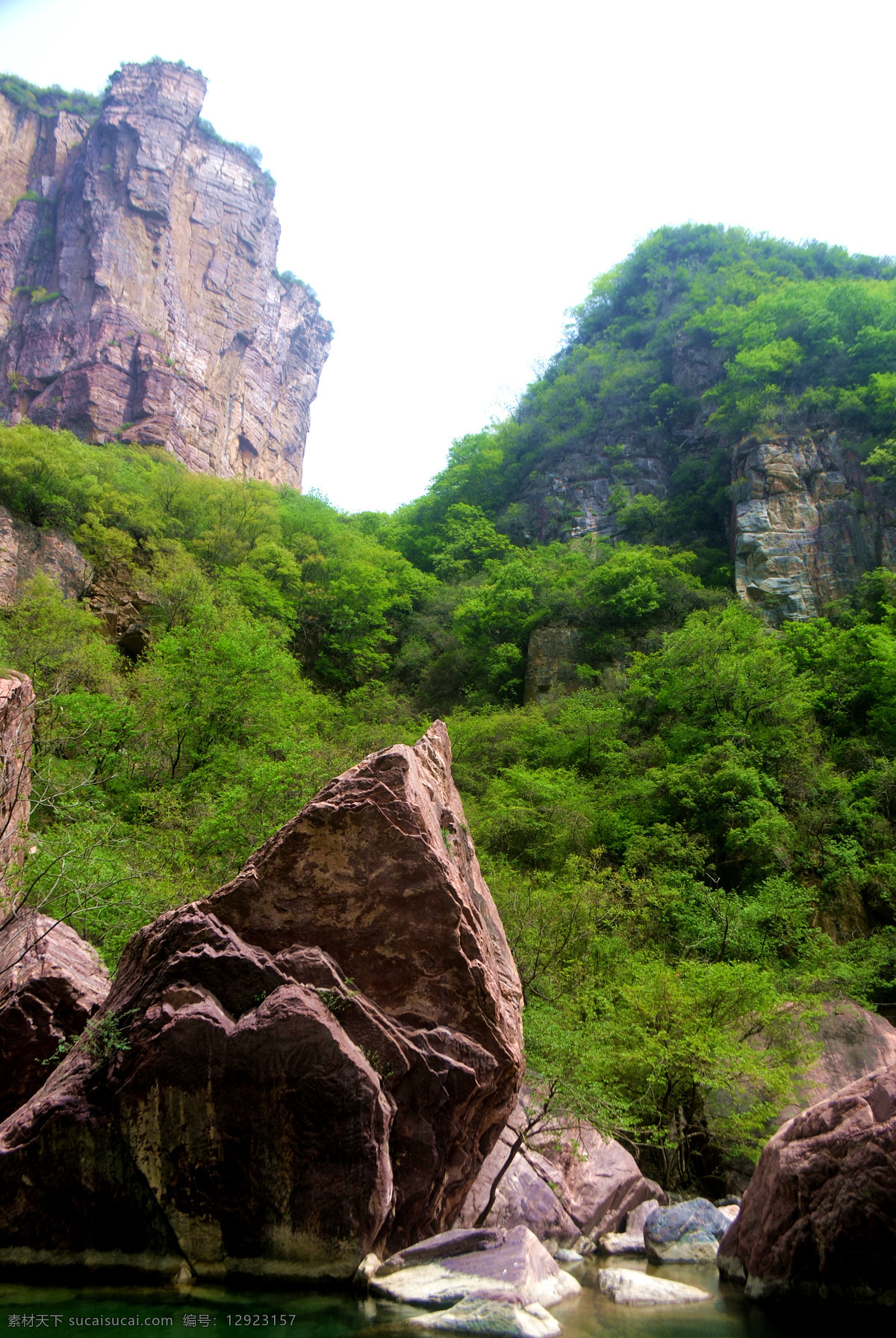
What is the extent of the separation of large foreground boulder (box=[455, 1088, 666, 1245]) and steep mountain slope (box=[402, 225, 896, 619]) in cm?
2552

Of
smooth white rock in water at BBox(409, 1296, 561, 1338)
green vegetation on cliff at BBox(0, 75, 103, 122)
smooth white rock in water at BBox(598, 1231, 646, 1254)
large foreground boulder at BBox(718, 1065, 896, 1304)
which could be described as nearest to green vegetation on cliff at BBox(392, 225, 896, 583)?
smooth white rock in water at BBox(598, 1231, 646, 1254)

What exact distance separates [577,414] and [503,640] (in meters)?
21.7

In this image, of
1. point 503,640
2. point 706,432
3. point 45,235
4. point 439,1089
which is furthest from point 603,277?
point 439,1089

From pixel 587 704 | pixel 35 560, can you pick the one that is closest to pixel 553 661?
pixel 587 704

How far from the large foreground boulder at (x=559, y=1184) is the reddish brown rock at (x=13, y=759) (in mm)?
7367

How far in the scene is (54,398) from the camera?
51344mm

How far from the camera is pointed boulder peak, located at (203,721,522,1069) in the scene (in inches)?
321

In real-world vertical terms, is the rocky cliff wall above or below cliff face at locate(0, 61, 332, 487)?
below

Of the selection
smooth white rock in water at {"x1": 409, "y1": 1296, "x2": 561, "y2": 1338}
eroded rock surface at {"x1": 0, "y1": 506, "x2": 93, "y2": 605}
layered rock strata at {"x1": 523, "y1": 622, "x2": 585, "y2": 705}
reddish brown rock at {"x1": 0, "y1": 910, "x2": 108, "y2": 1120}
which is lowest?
smooth white rock in water at {"x1": 409, "y1": 1296, "x2": 561, "y2": 1338}

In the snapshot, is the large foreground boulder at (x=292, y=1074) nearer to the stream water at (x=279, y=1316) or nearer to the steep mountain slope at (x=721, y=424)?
the stream water at (x=279, y=1316)

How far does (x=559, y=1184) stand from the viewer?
11461mm

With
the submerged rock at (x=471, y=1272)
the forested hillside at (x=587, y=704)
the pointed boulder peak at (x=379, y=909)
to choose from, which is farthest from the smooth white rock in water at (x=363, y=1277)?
the forested hillside at (x=587, y=704)

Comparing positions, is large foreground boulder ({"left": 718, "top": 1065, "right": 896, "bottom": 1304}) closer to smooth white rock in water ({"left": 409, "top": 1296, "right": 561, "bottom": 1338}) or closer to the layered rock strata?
smooth white rock in water ({"left": 409, "top": 1296, "right": 561, "bottom": 1338})

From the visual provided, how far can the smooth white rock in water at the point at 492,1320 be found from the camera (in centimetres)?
602
